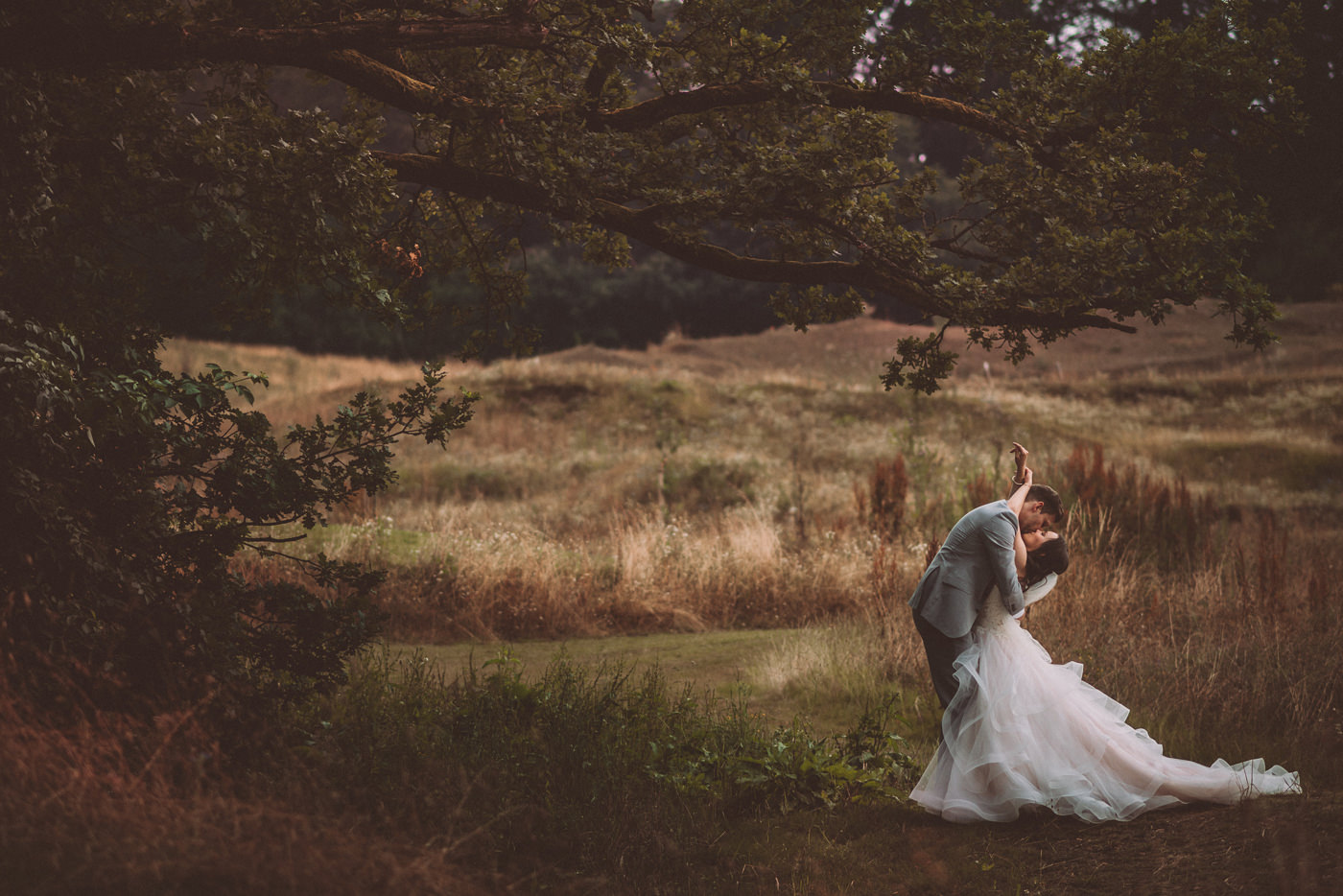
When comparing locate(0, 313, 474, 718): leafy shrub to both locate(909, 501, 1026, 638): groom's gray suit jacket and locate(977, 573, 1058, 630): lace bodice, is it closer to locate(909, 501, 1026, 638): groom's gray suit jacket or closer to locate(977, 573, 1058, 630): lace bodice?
locate(909, 501, 1026, 638): groom's gray suit jacket

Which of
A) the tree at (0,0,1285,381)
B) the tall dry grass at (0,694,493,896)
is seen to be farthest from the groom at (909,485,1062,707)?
the tall dry grass at (0,694,493,896)

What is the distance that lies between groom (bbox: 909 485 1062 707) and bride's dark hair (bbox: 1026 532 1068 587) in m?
0.11

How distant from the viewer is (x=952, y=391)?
92.1ft

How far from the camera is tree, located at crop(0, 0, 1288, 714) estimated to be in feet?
14.2

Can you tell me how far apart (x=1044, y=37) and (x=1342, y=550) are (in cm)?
941

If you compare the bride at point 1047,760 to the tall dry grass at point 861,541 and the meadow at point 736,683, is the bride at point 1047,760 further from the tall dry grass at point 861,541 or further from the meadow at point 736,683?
the tall dry grass at point 861,541

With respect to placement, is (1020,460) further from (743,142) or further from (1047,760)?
(743,142)

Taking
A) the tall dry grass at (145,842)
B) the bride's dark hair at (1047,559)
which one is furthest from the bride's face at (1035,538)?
the tall dry grass at (145,842)

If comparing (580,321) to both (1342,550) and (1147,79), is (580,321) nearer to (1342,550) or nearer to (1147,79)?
(1342,550)

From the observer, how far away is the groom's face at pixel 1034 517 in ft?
18.5

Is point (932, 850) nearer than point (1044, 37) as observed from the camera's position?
Yes

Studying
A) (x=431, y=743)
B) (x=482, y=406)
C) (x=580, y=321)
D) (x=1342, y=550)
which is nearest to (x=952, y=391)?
(x=482, y=406)

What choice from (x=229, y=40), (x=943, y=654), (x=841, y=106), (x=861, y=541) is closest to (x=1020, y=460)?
(x=943, y=654)

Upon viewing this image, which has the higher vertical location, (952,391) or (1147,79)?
(1147,79)
